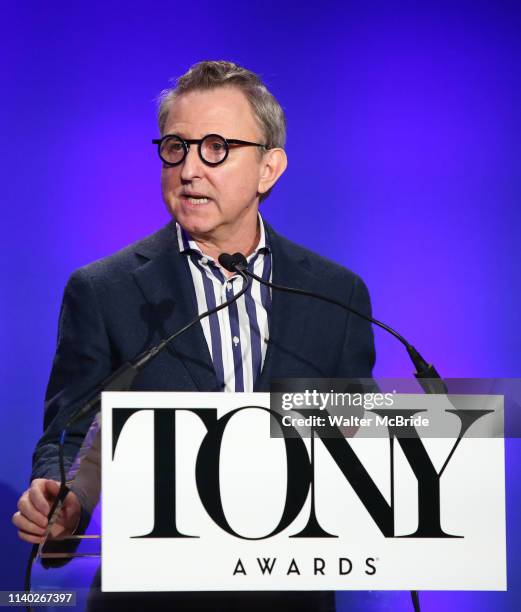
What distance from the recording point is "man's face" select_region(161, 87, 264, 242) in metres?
1.75

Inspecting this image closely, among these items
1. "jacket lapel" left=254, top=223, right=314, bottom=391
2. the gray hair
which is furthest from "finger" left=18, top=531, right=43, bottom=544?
the gray hair

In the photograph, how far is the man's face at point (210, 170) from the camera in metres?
1.75

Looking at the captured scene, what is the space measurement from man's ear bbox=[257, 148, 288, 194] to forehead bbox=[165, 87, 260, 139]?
0.31 ft

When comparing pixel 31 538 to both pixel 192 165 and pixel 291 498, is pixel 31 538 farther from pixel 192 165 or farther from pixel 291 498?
pixel 192 165

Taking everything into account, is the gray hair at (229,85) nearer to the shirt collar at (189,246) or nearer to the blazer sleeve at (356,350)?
the shirt collar at (189,246)

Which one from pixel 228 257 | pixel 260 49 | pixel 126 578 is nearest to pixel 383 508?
pixel 126 578

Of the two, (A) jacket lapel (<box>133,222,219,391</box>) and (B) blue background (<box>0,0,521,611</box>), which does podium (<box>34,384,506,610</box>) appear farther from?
(B) blue background (<box>0,0,521,611</box>)

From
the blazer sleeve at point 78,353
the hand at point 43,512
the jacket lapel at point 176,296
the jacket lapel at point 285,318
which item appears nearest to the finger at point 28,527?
the hand at point 43,512

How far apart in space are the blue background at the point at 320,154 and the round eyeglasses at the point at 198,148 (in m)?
1.04

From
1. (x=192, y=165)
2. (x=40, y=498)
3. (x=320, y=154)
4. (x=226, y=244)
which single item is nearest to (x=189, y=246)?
(x=226, y=244)

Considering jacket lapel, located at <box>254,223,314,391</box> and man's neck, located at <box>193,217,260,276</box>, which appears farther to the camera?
man's neck, located at <box>193,217,260,276</box>

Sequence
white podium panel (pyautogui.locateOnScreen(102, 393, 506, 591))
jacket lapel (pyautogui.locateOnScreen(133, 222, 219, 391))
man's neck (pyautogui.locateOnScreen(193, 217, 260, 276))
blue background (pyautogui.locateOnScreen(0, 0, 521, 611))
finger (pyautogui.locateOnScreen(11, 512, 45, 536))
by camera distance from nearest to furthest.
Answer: white podium panel (pyautogui.locateOnScreen(102, 393, 506, 591)) → finger (pyautogui.locateOnScreen(11, 512, 45, 536)) → jacket lapel (pyautogui.locateOnScreen(133, 222, 219, 391)) → man's neck (pyautogui.locateOnScreen(193, 217, 260, 276)) → blue background (pyautogui.locateOnScreen(0, 0, 521, 611))

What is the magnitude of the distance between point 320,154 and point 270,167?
2.94ft

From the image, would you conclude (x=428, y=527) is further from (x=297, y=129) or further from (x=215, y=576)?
(x=297, y=129)
